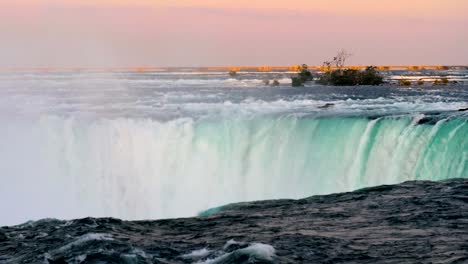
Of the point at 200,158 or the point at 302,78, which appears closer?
the point at 200,158

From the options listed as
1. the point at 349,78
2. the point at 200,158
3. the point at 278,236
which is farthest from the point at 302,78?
the point at 278,236

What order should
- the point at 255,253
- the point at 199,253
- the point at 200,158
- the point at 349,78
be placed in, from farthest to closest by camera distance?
the point at 349,78 → the point at 200,158 → the point at 199,253 → the point at 255,253

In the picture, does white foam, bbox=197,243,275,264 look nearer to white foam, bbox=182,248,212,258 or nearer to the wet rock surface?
the wet rock surface

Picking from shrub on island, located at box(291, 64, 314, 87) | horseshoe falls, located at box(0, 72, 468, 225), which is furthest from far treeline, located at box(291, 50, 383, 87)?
horseshoe falls, located at box(0, 72, 468, 225)

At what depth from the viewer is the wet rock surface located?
400 inches

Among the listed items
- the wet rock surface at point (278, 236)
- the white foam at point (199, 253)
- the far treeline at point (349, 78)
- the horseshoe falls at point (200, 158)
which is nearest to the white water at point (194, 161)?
the horseshoe falls at point (200, 158)

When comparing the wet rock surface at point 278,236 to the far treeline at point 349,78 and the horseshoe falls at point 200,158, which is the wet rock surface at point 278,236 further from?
the far treeline at point 349,78

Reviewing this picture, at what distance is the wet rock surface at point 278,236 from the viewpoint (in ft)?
33.4

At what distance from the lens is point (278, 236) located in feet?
37.6

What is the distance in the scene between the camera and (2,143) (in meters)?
28.2

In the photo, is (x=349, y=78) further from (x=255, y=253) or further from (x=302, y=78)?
(x=255, y=253)

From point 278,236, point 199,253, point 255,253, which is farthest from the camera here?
point 278,236

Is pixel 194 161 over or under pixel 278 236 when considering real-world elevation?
under

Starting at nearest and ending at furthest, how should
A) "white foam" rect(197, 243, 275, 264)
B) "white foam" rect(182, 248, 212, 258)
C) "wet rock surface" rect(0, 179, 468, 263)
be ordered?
"white foam" rect(197, 243, 275, 264) → "wet rock surface" rect(0, 179, 468, 263) → "white foam" rect(182, 248, 212, 258)
